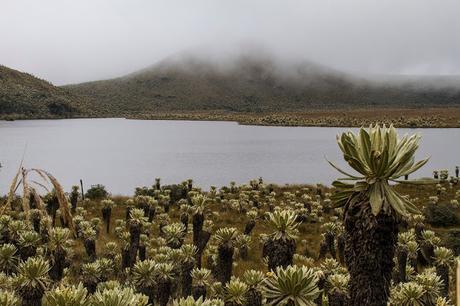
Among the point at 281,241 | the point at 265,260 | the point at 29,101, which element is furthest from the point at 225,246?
the point at 29,101

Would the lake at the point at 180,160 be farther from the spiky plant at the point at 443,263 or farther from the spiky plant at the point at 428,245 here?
the spiky plant at the point at 443,263

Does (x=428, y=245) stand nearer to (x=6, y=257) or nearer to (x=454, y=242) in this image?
(x=454, y=242)

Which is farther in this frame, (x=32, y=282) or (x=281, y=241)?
(x=281, y=241)

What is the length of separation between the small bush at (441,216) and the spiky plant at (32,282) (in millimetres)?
28207

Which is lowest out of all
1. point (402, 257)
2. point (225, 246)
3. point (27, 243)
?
point (402, 257)

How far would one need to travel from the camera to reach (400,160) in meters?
6.01

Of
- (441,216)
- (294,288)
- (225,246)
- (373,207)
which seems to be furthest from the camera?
(441,216)

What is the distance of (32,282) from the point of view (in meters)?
8.08

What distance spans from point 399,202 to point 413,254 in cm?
1128

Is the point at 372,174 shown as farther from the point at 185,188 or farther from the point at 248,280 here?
the point at 185,188

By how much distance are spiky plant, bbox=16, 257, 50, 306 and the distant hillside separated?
533 ft

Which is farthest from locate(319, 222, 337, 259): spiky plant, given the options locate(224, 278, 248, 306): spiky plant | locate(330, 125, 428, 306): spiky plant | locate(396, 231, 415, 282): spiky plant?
locate(330, 125, 428, 306): spiky plant

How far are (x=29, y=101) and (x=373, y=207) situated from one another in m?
182

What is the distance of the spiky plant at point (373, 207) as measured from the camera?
226 inches
